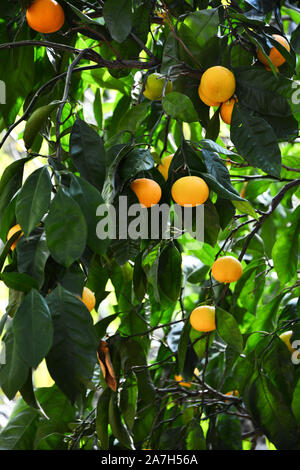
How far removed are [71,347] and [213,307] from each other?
0.41m

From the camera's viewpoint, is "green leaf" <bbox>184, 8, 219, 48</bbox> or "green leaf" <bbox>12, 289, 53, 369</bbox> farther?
"green leaf" <bbox>184, 8, 219, 48</bbox>

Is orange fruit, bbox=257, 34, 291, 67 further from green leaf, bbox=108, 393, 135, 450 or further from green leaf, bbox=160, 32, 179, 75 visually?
green leaf, bbox=108, 393, 135, 450

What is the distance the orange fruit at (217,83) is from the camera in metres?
0.64

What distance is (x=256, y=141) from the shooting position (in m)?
0.64

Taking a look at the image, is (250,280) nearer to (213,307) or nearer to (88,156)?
(213,307)

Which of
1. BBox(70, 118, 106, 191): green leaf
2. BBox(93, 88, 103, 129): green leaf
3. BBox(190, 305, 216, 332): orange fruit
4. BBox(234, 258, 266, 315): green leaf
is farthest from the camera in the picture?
BBox(234, 258, 266, 315): green leaf

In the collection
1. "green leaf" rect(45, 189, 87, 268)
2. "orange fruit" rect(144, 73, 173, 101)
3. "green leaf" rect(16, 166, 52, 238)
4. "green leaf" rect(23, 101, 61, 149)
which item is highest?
"orange fruit" rect(144, 73, 173, 101)

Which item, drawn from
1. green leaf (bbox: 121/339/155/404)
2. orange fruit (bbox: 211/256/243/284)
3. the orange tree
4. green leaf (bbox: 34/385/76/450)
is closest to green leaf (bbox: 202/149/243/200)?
the orange tree

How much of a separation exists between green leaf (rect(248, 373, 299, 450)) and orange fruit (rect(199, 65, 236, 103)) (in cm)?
50

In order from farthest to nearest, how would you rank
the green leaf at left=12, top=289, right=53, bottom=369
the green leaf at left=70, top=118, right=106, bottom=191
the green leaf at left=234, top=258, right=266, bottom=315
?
the green leaf at left=234, top=258, right=266, bottom=315 < the green leaf at left=70, top=118, right=106, bottom=191 < the green leaf at left=12, top=289, right=53, bottom=369

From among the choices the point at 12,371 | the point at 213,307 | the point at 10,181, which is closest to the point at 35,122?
the point at 10,181

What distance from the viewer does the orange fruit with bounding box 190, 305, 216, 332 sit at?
0.82m
